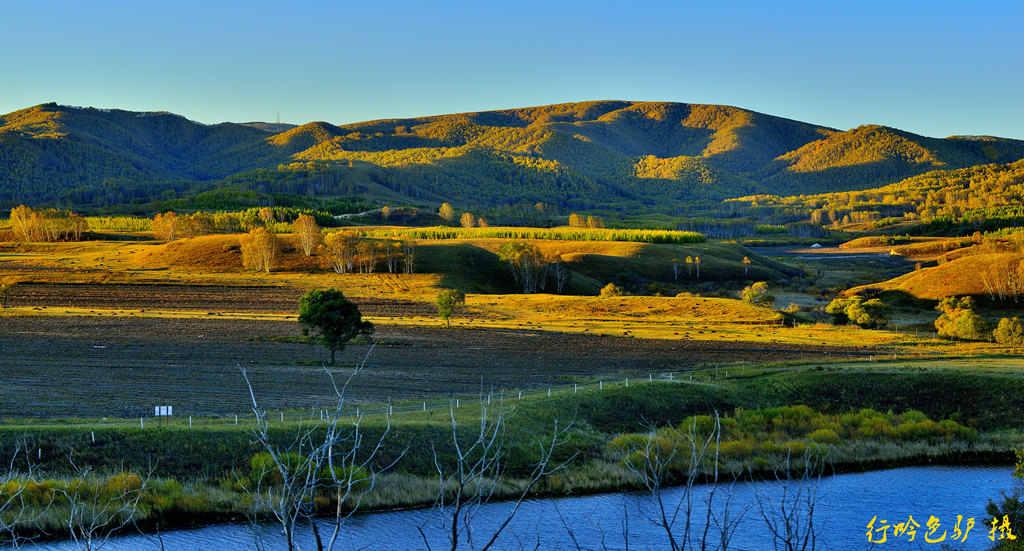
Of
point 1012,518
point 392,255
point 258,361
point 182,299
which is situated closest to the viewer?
point 1012,518

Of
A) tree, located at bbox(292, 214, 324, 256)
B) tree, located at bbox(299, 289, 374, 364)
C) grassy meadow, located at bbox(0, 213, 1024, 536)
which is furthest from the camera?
tree, located at bbox(292, 214, 324, 256)

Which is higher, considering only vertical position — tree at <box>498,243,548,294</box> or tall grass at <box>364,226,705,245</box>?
tall grass at <box>364,226,705,245</box>

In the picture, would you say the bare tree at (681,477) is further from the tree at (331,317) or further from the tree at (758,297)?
the tree at (758,297)

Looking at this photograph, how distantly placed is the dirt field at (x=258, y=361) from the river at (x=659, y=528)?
1482 centimetres

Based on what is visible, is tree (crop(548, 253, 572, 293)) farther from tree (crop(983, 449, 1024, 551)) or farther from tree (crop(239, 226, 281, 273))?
tree (crop(983, 449, 1024, 551))

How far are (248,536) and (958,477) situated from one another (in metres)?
27.2

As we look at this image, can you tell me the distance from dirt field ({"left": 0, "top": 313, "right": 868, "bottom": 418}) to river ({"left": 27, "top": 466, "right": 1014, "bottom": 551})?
14824 millimetres

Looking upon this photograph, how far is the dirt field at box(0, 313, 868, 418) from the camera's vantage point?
43.4 meters

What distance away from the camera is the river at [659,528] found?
84.9 feet

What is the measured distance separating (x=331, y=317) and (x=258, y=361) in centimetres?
564

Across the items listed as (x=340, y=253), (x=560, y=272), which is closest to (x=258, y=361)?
(x=340, y=253)

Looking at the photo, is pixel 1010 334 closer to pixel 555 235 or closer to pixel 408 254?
pixel 408 254

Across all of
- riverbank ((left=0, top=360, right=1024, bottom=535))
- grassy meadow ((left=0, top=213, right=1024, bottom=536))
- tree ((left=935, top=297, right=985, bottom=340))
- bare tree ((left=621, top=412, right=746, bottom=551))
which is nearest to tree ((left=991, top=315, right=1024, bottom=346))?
tree ((left=935, top=297, right=985, bottom=340))

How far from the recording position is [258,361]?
57.0 meters
